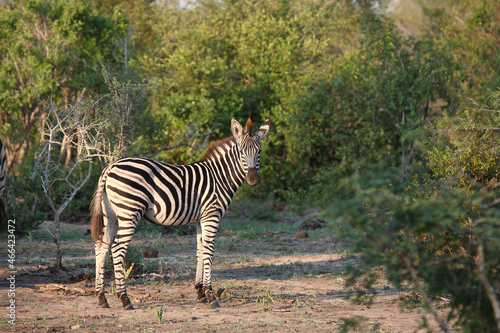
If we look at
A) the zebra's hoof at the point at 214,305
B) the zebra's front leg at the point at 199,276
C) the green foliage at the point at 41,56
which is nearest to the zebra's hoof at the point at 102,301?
the zebra's front leg at the point at 199,276

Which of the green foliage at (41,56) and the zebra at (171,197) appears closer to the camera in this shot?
the zebra at (171,197)

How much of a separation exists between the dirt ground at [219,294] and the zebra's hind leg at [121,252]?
133 mm

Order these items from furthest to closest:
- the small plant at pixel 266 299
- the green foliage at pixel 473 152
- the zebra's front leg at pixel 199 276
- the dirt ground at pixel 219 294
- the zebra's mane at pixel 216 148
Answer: the green foliage at pixel 473 152 < the zebra's mane at pixel 216 148 < the zebra's front leg at pixel 199 276 < the small plant at pixel 266 299 < the dirt ground at pixel 219 294

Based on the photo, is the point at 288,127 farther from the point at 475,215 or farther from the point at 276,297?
the point at 475,215

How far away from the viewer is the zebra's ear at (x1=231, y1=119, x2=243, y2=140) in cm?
686

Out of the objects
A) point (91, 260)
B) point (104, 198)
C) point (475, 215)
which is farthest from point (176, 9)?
point (475, 215)

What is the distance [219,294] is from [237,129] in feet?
6.96

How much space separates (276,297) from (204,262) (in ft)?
3.42

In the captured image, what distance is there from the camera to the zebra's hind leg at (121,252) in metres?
6.17

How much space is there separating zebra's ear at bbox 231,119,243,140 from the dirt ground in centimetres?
198

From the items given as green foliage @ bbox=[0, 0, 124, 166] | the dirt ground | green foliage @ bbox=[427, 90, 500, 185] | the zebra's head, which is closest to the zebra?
the zebra's head

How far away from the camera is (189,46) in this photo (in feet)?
54.7

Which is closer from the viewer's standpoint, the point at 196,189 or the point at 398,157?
the point at 196,189

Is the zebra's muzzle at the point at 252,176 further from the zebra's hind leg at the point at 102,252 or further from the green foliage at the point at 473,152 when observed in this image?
the green foliage at the point at 473,152
